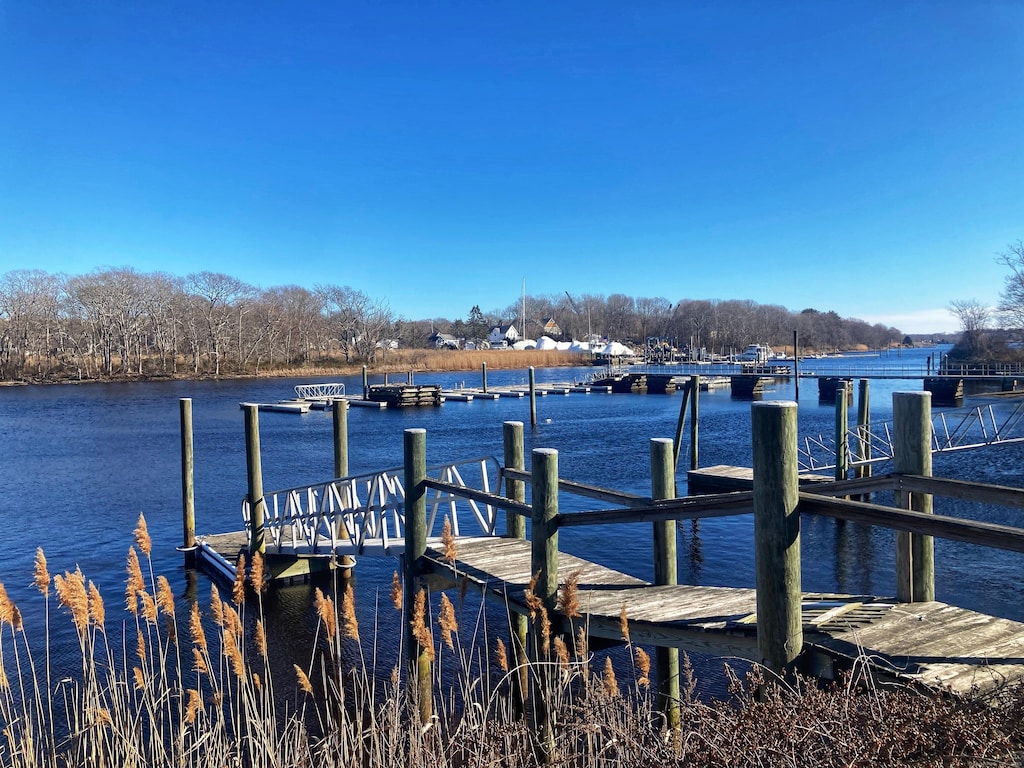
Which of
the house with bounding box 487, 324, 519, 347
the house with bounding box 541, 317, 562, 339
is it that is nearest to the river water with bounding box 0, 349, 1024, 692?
the house with bounding box 487, 324, 519, 347

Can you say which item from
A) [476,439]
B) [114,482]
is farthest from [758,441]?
[476,439]

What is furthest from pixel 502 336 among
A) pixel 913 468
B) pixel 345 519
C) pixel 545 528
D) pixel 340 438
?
pixel 913 468

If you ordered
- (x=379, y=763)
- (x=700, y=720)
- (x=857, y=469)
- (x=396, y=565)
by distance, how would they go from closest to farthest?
(x=700, y=720), (x=379, y=763), (x=396, y=565), (x=857, y=469)

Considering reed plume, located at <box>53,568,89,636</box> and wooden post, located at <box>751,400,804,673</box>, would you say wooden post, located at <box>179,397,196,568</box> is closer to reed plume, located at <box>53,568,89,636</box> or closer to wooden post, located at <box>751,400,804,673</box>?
reed plume, located at <box>53,568,89,636</box>

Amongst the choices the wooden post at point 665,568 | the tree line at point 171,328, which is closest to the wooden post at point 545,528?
the wooden post at point 665,568

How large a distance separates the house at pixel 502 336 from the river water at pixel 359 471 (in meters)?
94.3

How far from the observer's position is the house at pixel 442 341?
139 metres

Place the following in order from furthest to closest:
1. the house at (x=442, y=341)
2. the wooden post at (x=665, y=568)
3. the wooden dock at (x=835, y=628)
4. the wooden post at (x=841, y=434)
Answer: the house at (x=442, y=341) → the wooden post at (x=841, y=434) → the wooden post at (x=665, y=568) → the wooden dock at (x=835, y=628)

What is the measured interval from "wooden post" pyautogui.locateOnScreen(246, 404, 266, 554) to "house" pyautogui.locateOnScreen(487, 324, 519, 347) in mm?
133223

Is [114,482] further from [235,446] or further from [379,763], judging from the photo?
[379,763]

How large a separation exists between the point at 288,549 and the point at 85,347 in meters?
81.9

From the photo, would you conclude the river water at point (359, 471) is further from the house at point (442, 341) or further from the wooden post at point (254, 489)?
the house at point (442, 341)

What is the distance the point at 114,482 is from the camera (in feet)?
75.4

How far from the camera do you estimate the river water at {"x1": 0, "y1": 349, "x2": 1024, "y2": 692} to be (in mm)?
13086
